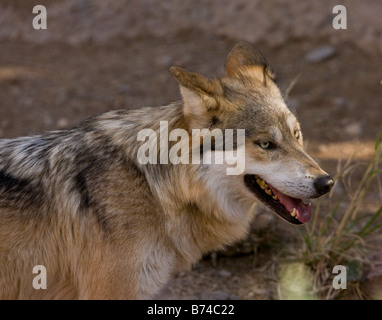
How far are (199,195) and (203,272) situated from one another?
1.53 meters

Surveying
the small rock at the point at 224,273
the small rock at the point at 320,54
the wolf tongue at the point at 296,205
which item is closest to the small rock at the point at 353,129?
the small rock at the point at 320,54

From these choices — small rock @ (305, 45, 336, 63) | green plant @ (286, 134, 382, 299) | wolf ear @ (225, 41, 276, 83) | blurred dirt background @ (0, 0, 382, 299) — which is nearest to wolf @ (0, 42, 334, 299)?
wolf ear @ (225, 41, 276, 83)

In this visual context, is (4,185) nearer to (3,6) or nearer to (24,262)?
(24,262)

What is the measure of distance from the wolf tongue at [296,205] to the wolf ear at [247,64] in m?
0.86

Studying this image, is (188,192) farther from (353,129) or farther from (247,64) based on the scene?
(353,129)

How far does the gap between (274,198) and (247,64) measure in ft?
3.38

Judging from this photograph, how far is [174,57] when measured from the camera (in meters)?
8.20

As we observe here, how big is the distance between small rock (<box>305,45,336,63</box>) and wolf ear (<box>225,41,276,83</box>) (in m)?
3.74

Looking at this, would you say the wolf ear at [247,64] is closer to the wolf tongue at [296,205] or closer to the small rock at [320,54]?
the wolf tongue at [296,205]

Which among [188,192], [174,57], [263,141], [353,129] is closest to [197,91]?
[263,141]

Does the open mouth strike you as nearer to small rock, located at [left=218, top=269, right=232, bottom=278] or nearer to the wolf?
the wolf

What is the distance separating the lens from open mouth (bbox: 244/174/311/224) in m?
3.88

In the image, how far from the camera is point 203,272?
527cm
